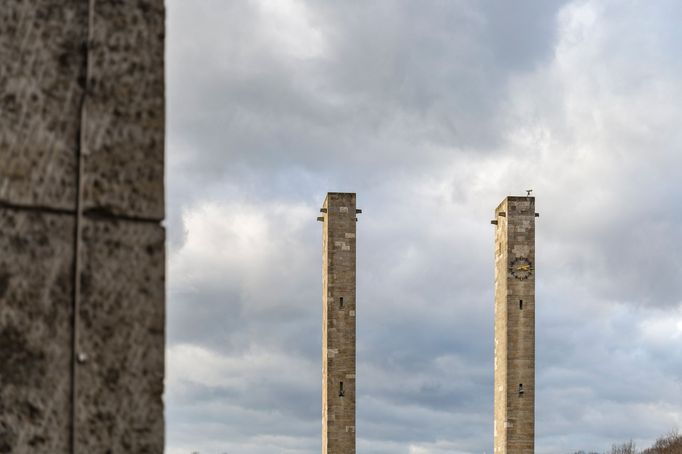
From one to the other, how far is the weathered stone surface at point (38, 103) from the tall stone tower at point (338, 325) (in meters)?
17.2

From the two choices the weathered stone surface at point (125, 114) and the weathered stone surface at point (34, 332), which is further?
the weathered stone surface at point (125, 114)

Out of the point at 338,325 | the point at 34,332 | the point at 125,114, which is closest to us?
the point at 34,332

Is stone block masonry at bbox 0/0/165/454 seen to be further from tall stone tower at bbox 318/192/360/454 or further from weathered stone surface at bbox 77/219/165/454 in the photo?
tall stone tower at bbox 318/192/360/454

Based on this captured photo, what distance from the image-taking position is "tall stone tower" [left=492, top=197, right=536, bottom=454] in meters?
19.4

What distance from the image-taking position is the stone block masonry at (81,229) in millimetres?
2189

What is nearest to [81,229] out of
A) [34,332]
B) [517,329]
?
[34,332]

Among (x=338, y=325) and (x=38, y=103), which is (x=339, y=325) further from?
(x=38, y=103)

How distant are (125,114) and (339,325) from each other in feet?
57.0

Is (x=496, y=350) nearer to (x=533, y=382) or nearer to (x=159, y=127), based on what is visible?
(x=533, y=382)

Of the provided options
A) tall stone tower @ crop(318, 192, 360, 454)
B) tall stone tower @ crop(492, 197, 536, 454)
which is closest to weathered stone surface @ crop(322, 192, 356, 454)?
tall stone tower @ crop(318, 192, 360, 454)

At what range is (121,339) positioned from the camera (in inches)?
88.5

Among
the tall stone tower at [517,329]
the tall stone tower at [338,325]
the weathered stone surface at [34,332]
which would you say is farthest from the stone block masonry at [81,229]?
the tall stone tower at [517,329]

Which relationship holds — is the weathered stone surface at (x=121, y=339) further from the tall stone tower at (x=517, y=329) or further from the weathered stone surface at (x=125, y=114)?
the tall stone tower at (x=517, y=329)

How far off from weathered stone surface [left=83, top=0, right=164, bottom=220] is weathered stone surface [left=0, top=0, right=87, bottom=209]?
4 centimetres
